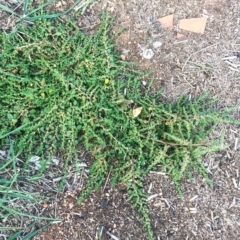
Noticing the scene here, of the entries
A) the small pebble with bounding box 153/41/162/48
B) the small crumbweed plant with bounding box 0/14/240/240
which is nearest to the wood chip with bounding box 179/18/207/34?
the small pebble with bounding box 153/41/162/48

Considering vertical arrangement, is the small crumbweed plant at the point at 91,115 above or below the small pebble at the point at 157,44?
below

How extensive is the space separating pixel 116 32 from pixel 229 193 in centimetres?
117

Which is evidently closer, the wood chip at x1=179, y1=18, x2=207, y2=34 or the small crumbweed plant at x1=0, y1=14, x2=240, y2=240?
the small crumbweed plant at x1=0, y1=14, x2=240, y2=240

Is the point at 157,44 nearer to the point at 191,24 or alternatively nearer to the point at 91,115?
the point at 191,24

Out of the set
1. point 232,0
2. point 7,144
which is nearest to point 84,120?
point 7,144

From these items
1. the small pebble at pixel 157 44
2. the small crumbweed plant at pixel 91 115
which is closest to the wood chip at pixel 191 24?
the small pebble at pixel 157 44

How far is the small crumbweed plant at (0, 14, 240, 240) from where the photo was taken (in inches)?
104

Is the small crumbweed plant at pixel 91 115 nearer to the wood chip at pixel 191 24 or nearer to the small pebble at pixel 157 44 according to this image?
the small pebble at pixel 157 44

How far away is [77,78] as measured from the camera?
106 inches

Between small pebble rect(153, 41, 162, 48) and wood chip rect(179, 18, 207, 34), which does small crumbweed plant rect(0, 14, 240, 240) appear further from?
wood chip rect(179, 18, 207, 34)

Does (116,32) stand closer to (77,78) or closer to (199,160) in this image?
(77,78)

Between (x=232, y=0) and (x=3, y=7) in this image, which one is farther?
(x=232, y=0)

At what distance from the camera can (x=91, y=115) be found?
8.75 ft

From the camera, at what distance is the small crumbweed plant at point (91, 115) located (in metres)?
2.63
